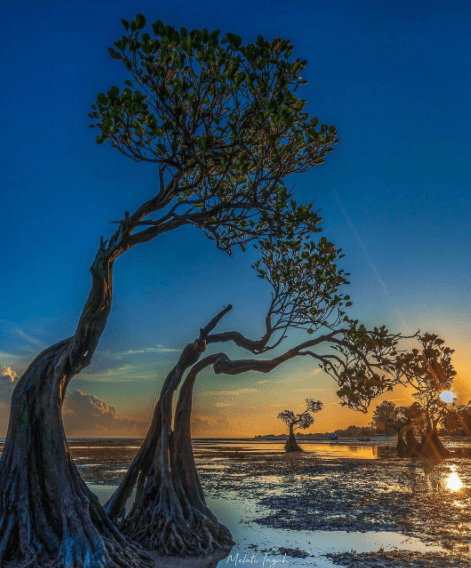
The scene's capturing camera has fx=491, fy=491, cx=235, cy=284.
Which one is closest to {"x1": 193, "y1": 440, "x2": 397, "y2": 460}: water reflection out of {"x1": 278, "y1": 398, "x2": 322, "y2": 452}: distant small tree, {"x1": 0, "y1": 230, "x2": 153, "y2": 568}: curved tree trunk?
{"x1": 278, "y1": 398, "x2": 322, "y2": 452}: distant small tree

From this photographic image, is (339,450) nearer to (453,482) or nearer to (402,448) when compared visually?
(402,448)

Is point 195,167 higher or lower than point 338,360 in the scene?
higher

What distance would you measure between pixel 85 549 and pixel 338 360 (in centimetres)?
1120

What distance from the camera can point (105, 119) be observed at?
9.98 metres

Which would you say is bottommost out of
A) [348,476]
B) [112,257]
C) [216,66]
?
[348,476]

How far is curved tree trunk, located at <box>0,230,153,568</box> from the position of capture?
910 cm

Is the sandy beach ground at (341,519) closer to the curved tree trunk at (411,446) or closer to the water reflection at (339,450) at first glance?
the curved tree trunk at (411,446)

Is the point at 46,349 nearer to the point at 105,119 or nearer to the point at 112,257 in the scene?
the point at 112,257

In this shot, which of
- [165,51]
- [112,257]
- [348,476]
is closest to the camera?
[165,51]

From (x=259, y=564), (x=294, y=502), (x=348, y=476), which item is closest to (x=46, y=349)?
(x=259, y=564)

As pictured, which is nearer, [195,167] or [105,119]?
[105,119]

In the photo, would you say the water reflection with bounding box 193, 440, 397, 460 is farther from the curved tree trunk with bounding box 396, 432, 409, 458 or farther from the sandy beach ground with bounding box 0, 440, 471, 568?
the sandy beach ground with bounding box 0, 440, 471, 568

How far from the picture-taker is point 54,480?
32.6 ft

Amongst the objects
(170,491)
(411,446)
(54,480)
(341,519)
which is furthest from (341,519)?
(411,446)
